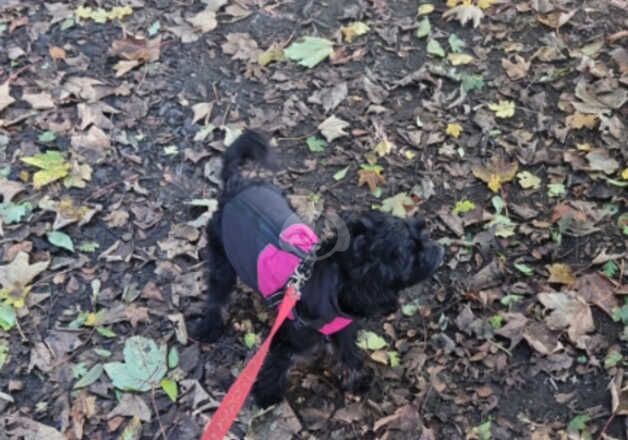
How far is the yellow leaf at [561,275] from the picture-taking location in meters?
4.38

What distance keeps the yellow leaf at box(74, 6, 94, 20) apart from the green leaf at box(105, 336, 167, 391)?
3.94 meters

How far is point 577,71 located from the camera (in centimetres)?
564

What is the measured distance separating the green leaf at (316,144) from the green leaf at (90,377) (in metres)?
2.40

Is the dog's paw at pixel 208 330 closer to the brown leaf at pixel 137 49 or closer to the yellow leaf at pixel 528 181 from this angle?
the yellow leaf at pixel 528 181

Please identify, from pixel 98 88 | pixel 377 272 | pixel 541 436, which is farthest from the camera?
pixel 98 88

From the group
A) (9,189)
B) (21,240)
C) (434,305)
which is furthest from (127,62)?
(434,305)

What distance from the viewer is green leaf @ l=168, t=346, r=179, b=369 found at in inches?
173

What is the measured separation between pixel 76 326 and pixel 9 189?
1482 mm

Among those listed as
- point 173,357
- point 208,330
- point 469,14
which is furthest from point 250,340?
point 469,14

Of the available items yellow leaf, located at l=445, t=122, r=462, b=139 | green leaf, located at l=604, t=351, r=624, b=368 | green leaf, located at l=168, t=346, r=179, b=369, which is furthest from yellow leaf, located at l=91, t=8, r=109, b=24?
green leaf, located at l=604, t=351, r=624, b=368

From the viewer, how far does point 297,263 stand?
3.64 m

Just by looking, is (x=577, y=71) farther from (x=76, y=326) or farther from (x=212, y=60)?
(x=76, y=326)

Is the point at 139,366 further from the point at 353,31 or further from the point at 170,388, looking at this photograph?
the point at 353,31

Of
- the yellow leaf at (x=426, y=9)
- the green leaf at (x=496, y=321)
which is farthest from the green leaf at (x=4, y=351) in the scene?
the yellow leaf at (x=426, y=9)
